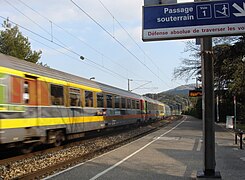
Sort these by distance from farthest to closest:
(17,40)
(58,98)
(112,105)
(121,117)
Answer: (17,40)
(121,117)
(112,105)
(58,98)

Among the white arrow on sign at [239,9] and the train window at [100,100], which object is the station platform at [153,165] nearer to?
the white arrow on sign at [239,9]

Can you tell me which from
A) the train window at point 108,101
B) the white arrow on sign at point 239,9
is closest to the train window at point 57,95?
the train window at point 108,101

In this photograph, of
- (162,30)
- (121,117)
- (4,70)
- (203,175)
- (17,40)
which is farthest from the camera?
(17,40)

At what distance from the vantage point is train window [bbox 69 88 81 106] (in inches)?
632

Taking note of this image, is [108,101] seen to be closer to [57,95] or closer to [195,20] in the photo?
[57,95]

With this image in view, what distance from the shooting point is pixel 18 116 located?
11.4 meters

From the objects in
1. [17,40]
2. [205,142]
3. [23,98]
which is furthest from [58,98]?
[17,40]

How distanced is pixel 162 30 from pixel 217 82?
29428 millimetres

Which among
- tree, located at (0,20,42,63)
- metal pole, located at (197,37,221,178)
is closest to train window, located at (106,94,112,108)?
metal pole, located at (197,37,221,178)

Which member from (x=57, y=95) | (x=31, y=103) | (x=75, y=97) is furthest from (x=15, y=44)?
(x=31, y=103)

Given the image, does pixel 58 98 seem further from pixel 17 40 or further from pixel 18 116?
pixel 17 40

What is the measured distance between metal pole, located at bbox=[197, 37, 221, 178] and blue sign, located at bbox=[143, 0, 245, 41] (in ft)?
3.00

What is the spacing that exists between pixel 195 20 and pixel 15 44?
118 ft

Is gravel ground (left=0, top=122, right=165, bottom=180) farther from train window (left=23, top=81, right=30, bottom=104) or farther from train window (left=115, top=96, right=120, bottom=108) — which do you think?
train window (left=115, top=96, right=120, bottom=108)
